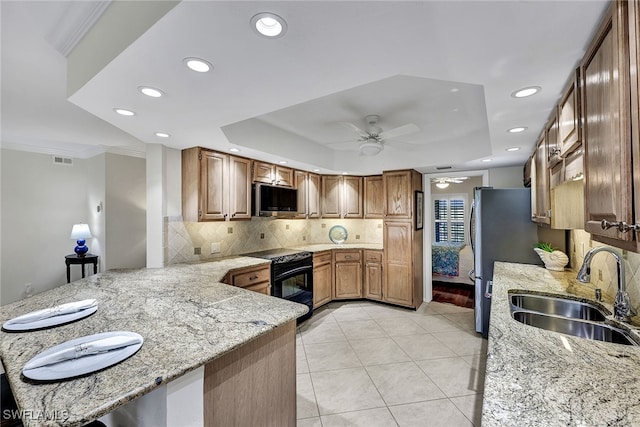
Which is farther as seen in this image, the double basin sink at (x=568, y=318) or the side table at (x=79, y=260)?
the side table at (x=79, y=260)

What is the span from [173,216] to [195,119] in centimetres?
131

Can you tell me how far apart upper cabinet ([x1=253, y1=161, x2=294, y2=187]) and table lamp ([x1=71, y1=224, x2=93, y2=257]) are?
9.71 feet

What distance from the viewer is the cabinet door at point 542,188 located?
209 cm

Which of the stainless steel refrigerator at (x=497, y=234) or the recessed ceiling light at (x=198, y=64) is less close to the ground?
the recessed ceiling light at (x=198, y=64)

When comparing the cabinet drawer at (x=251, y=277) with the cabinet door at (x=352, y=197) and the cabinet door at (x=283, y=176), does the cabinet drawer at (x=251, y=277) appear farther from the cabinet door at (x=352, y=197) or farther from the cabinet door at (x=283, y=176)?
the cabinet door at (x=352, y=197)

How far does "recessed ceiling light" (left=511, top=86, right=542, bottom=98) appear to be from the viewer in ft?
4.98

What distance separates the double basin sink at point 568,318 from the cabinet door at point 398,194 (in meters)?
2.25

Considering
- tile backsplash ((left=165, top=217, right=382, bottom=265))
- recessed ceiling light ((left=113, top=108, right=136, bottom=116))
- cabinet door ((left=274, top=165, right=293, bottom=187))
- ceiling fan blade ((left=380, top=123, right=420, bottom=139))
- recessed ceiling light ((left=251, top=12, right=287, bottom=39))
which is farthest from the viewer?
cabinet door ((left=274, top=165, right=293, bottom=187))

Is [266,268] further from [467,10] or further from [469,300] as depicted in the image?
[469,300]

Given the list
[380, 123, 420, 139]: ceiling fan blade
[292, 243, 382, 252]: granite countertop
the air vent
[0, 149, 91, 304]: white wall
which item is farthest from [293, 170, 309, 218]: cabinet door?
the air vent

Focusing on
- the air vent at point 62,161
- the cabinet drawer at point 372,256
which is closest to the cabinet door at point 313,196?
the cabinet drawer at point 372,256

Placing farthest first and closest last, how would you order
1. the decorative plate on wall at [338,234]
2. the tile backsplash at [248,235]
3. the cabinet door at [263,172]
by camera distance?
the decorative plate on wall at [338,234] → the cabinet door at [263,172] → the tile backsplash at [248,235]

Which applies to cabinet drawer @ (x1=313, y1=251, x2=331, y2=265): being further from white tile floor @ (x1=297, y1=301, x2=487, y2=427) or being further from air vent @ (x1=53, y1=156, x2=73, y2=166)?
air vent @ (x1=53, y1=156, x2=73, y2=166)

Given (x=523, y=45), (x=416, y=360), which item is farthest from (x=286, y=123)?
(x=416, y=360)
